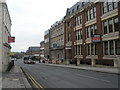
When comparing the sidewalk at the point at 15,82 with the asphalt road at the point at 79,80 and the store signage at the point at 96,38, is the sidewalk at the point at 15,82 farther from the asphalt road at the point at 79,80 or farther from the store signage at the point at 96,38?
the store signage at the point at 96,38

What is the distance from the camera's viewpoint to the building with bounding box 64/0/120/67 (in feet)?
95.3

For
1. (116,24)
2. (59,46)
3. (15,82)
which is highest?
(116,24)

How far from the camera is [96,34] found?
3269 centimetres

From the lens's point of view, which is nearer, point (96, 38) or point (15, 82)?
point (15, 82)

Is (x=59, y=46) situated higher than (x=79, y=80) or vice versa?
(x=59, y=46)

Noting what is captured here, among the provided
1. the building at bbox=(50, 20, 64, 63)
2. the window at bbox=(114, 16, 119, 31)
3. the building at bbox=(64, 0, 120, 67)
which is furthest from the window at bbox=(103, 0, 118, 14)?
the building at bbox=(50, 20, 64, 63)

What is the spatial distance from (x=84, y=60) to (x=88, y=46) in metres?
3.05

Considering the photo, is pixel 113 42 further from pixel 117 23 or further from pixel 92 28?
pixel 92 28

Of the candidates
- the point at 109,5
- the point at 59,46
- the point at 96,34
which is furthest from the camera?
the point at 59,46

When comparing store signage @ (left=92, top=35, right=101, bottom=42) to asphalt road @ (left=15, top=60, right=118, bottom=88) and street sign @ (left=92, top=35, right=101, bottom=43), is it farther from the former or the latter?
asphalt road @ (left=15, top=60, right=118, bottom=88)

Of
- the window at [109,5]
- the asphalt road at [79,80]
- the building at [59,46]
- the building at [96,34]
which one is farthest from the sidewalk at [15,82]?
the building at [59,46]

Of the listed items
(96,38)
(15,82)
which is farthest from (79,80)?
(96,38)

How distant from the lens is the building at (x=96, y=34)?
29.0 metres

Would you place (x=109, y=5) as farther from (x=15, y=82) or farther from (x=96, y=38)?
(x=15, y=82)
